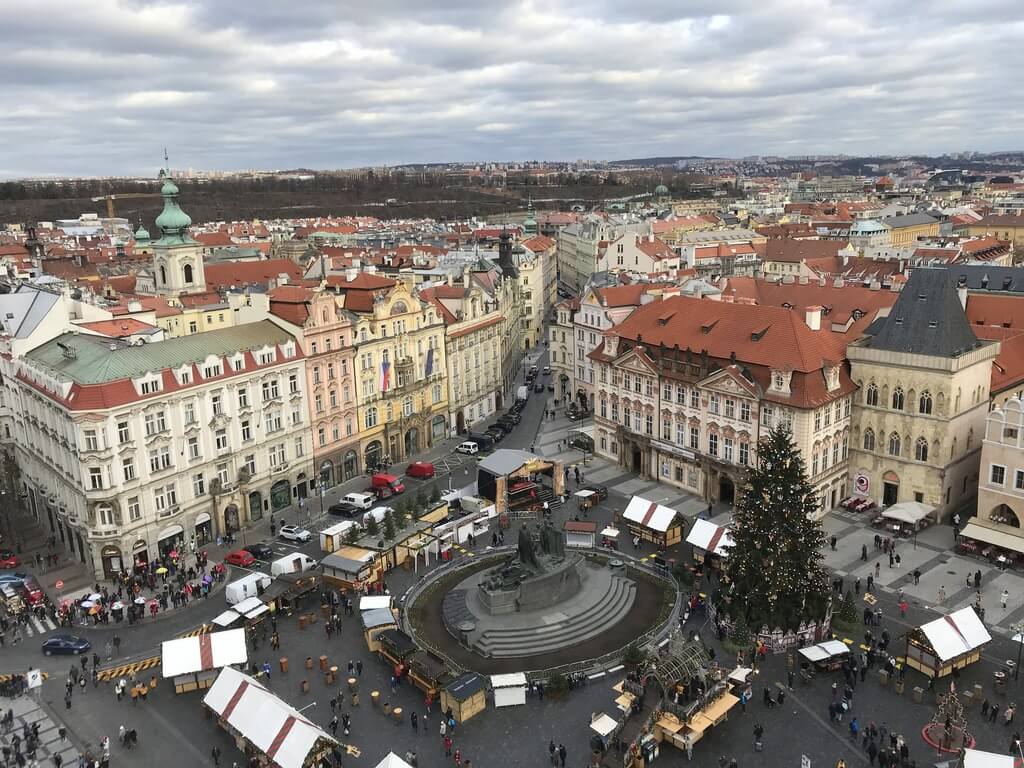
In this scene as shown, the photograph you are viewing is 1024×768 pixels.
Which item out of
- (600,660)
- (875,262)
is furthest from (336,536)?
(875,262)

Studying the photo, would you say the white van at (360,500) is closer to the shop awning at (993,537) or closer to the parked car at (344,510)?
the parked car at (344,510)

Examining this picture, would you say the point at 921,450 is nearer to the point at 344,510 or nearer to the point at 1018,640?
the point at 1018,640

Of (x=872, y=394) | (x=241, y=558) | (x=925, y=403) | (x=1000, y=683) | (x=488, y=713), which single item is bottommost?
(x=488, y=713)

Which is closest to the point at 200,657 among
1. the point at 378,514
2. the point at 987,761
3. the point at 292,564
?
the point at 292,564

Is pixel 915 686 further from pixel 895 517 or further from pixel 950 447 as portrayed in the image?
pixel 950 447

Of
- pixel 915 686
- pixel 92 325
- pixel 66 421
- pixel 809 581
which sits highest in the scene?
pixel 92 325

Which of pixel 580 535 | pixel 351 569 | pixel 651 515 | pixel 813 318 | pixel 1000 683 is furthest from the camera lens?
pixel 813 318
